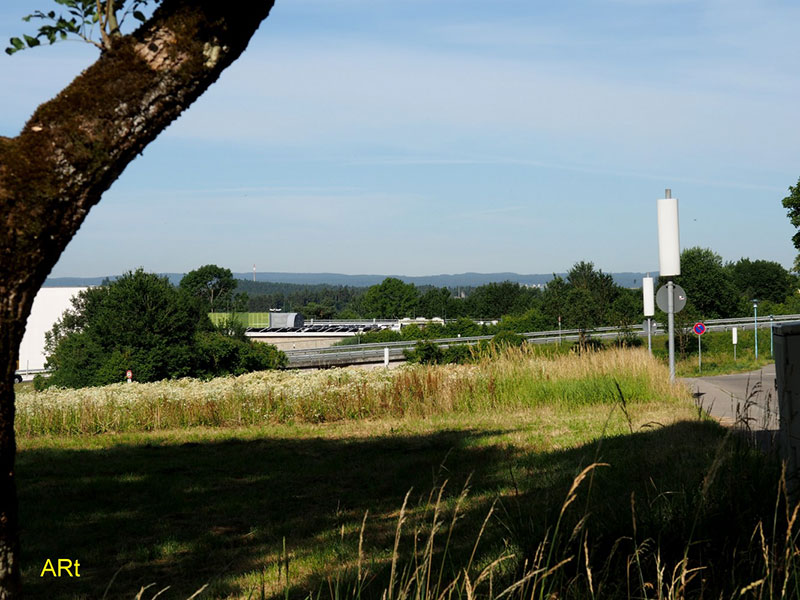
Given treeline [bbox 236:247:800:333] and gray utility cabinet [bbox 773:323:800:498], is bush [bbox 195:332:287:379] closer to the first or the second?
treeline [bbox 236:247:800:333]

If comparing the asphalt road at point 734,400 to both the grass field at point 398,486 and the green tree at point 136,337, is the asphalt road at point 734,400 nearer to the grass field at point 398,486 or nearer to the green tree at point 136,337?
the grass field at point 398,486

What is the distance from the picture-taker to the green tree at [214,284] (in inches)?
4973

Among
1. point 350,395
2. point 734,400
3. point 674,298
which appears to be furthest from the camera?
point 674,298

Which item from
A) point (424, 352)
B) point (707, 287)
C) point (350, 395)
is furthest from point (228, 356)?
point (707, 287)

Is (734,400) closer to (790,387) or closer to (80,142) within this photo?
(790,387)

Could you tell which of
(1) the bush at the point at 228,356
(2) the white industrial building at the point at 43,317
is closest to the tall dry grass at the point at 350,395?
(1) the bush at the point at 228,356

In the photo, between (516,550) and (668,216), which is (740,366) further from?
(516,550)

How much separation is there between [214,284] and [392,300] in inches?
1146

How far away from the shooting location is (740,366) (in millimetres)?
32438

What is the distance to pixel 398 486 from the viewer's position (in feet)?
27.5

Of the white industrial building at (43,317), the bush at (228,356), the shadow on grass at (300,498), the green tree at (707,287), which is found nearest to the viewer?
the shadow on grass at (300,498)

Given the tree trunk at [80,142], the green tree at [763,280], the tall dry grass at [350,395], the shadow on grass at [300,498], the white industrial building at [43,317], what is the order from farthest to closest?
1. the white industrial building at [43,317]
2. the green tree at [763,280]
3. the tall dry grass at [350,395]
4. the shadow on grass at [300,498]
5. the tree trunk at [80,142]

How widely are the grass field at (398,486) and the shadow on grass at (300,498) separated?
28mm

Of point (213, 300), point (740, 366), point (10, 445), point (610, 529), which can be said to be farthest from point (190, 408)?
point (213, 300)
